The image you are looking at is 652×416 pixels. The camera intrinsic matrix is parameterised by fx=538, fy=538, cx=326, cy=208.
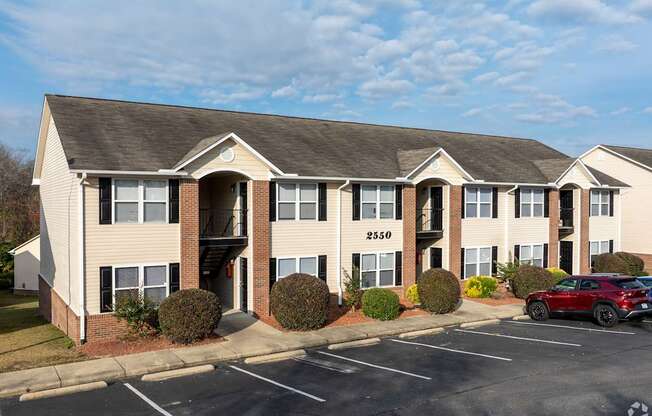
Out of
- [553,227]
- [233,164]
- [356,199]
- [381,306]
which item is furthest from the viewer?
[553,227]

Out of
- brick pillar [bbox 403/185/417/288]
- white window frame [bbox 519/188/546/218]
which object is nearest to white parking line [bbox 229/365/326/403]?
brick pillar [bbox 403/185/417/288]

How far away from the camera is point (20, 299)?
32.6 m

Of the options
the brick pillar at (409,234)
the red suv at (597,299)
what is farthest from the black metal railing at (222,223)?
the red suv at (597,299)

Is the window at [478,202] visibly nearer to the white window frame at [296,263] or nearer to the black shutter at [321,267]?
the black shutter at [321,267]

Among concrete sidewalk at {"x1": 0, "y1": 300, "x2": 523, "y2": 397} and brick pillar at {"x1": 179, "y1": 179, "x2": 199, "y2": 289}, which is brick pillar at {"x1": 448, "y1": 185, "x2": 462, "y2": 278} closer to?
concrete sidewalk at {"x1": 0, "y1": 300, "x2": 523, "y2": 397}

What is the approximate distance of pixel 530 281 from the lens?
25281mm

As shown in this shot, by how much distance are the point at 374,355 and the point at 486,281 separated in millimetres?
11585

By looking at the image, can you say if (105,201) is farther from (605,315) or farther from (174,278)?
(605,315)

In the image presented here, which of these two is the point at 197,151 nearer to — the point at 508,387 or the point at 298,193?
the point at 298,193

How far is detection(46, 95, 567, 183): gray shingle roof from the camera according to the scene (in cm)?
1891

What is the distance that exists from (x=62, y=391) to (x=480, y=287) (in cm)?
1851

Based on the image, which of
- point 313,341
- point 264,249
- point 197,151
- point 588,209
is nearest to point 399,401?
point 313,341

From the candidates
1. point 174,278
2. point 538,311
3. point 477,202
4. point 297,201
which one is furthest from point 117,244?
point 477,202

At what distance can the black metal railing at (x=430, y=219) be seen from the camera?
26078 millimetres
